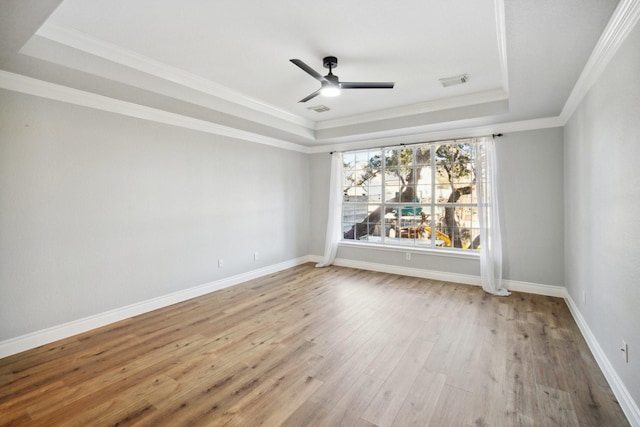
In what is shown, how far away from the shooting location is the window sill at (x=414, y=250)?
15.0 feet

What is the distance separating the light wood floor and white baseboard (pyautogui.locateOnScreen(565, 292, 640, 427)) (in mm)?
58

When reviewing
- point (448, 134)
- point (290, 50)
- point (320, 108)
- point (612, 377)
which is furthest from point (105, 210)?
point (448, 134)

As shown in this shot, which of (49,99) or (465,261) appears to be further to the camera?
(465,261)

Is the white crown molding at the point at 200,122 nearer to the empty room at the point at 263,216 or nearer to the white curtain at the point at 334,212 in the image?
the empty room at the point at 263,216

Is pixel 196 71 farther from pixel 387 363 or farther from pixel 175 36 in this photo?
pixel 387 363

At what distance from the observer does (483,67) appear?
10.0 feet

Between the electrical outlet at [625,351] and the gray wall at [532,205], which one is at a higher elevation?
the gray wall at [532,205]

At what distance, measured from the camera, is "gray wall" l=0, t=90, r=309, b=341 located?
8.62 ft

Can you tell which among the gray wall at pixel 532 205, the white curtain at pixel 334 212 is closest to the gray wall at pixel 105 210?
the white curtain at pixel 334 212

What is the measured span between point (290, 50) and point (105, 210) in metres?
2.60

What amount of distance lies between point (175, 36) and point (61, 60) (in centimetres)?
93

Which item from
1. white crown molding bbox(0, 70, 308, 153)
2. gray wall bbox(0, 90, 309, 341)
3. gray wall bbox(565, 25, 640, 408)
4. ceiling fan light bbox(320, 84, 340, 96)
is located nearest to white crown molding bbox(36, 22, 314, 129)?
white crown molding bbox(0, 70, 308, 153)

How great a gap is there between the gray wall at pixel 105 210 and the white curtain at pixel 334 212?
5.30 ft

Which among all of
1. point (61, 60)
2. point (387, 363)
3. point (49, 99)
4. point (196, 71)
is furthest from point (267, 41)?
point (387, 363)
